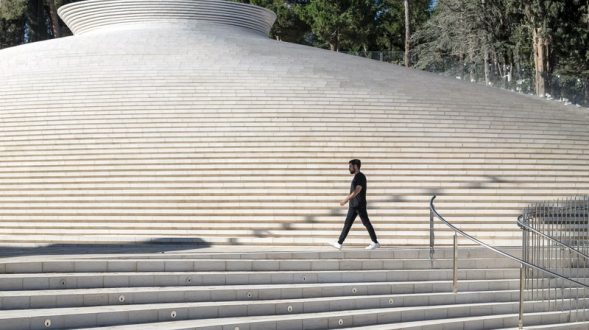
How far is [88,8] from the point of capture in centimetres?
2306

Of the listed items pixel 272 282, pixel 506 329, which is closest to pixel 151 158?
pixel 272 282

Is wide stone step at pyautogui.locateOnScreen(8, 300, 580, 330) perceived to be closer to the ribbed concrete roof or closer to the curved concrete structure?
the curved concrete structure

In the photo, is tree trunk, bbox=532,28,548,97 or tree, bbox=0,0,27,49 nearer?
tree trunk, bbox=532,28,548,97

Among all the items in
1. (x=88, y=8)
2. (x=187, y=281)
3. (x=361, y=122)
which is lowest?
(x=187, y=281)

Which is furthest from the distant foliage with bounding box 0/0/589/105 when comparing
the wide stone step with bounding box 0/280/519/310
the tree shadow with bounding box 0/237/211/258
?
the wide stone step with bounding box 0/280/519/310

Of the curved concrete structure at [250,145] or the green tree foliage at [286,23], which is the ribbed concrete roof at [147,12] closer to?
the curved concrete structure at [250,145]

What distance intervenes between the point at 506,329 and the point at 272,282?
2442 millimetres

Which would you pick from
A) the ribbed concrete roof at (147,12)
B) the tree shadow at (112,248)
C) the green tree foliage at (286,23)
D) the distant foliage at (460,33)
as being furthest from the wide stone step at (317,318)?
the green tree foliage at (286,23)

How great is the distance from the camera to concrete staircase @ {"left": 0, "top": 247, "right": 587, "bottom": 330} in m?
7.62

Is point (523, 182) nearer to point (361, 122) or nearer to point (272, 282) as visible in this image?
point (361, 122)

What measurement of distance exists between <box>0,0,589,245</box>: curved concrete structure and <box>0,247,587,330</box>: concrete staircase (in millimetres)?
2230

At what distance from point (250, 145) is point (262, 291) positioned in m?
6.91

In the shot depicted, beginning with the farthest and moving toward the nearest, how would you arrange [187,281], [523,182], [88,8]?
[88,8] < [523,182] < [187,281]

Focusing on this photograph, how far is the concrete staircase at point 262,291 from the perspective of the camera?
25.0 ft
